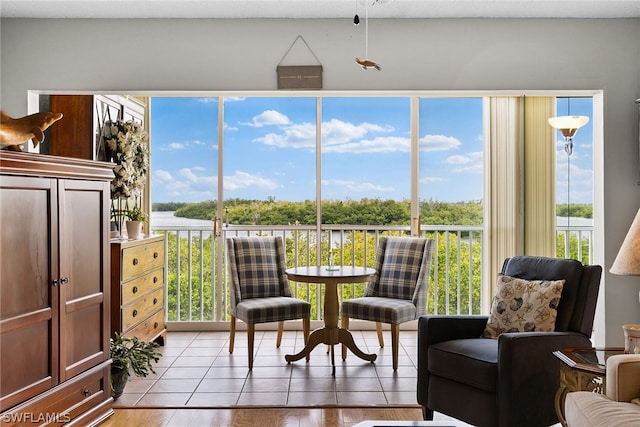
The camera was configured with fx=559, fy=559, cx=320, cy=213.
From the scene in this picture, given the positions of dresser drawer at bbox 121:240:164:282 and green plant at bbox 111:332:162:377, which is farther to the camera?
dresser drawer at bbox 121:240:164:282

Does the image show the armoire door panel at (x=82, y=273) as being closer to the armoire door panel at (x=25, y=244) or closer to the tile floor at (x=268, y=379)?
the armoire door panel at (x=25, y=244)

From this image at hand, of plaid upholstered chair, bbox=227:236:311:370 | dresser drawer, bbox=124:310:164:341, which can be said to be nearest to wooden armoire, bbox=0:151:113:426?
dresser drawer, bbox=124:310:164:341

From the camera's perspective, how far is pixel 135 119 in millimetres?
5254

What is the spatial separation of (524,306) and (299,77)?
2114mm

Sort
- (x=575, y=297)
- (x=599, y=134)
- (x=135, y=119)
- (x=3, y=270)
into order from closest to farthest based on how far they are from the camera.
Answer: (x=3, y=270) < (x=575, y=297) < (x=599, y=134) < (x=135, y=119)

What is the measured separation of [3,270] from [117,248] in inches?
64.4

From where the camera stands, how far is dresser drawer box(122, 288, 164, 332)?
4.08 meters

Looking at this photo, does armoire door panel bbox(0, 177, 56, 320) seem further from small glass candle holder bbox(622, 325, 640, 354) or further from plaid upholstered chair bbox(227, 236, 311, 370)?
small glass candle holder bbox(622, 325, 640, 354)

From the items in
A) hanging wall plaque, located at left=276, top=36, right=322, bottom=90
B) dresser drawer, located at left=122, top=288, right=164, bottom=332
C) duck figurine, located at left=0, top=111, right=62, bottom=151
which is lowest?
dresser drawer, located at left=122, top=288, right=164, bottom=332

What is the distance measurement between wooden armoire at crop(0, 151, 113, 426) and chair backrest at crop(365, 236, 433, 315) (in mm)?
2328

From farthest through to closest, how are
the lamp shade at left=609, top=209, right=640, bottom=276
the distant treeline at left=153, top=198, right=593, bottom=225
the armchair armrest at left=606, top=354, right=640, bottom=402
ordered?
the distant treeline at left=153, top=198, right=593, bottom=225 < the lamp shade at left=609, top=209, right=640, bottom=276 < the armchair armrest at left=606, top=354, right=640, bottom=402

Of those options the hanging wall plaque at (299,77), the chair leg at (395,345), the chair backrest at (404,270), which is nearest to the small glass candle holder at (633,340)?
the chair leg at (395,345)

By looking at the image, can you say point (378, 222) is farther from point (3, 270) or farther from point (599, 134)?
point (3, 270)

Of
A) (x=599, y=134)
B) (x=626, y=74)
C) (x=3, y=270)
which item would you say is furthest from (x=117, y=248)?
(x=626, y=74)
